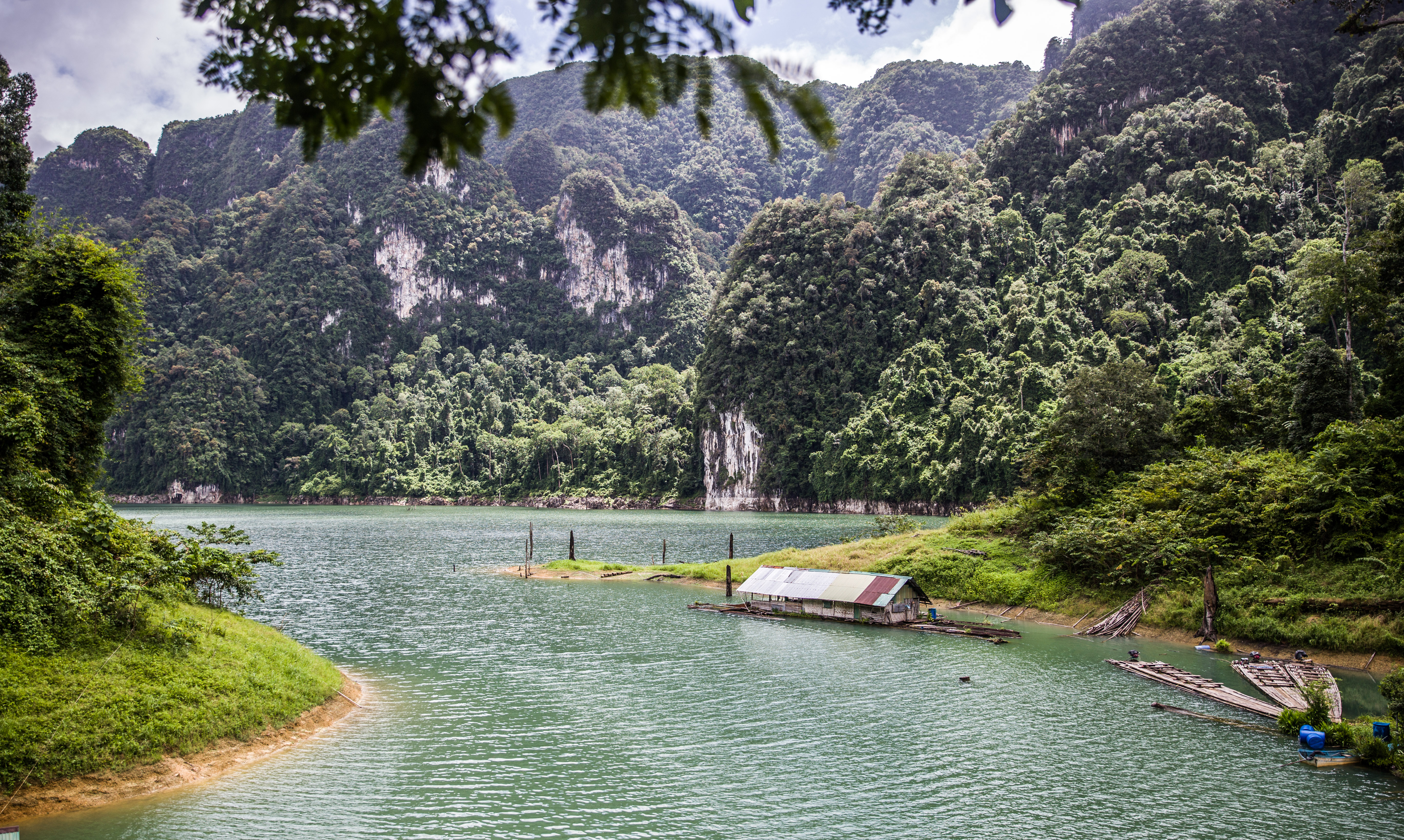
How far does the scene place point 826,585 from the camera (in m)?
30.2

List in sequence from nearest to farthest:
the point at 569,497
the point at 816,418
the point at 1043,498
A: the point at 1043,498, the point at 816,418, the point at 569,497

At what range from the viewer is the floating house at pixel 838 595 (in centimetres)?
2861

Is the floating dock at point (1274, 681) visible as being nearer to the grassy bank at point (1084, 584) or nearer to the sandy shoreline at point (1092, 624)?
the sandy shoreline at point (1092, 624)

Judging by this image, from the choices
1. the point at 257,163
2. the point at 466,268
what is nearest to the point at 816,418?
the point at 466,268

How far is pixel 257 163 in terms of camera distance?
196000mm

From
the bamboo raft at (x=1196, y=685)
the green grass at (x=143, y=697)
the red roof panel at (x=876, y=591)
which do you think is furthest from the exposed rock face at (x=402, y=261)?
the bamboo raft at (x=1196, y=685)

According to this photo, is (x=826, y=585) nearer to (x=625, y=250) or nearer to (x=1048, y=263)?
(x=1048, y=263)

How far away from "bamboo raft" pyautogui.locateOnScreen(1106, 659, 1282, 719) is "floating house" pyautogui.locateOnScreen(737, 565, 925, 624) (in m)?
7.59

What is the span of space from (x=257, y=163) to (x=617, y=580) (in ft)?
663

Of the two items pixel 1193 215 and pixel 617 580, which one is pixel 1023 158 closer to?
pixel 1193 215

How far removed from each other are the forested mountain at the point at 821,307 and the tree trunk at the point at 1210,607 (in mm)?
8838

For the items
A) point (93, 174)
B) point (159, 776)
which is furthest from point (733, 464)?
point (93, 174)

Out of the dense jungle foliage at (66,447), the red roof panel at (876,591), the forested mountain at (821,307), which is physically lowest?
the red roof panel at (876,591)

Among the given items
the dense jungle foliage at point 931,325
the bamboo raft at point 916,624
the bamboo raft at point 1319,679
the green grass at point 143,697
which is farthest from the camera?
the dense jungle foliage at point 931,325
